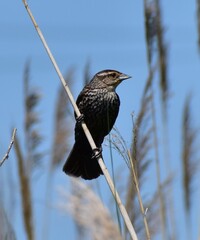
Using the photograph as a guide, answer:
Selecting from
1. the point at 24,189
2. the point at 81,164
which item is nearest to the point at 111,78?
the point at 81,164

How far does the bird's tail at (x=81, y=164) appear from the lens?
4.23m

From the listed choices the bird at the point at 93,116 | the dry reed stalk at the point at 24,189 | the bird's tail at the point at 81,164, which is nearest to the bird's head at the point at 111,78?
the bird at the point at 93,116

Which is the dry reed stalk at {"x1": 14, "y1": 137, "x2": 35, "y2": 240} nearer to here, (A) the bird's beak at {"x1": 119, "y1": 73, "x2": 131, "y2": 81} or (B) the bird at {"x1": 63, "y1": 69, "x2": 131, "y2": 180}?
(B) the bird at {"x1": 63, "y1": 69, "x2": 131, "y2": 180}

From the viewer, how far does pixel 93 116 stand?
445 centimetres

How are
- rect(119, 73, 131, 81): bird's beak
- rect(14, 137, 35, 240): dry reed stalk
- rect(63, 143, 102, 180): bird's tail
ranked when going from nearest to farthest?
rect(14, 137, 35, 240): dry reed stalk → rect(63, 143, 102, 180): bird's tail → rect(119, 73, 131, 81): bird's beak

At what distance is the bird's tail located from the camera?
13.9ft

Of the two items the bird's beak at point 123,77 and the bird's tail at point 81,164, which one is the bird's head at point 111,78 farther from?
the bird's tail at point 81,164

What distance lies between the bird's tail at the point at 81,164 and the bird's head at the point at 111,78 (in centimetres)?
49

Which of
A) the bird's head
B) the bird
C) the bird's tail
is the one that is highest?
the bird's head

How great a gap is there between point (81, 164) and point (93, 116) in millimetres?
338

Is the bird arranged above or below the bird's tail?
above

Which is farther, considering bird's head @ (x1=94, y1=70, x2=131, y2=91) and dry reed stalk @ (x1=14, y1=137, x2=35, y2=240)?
bird's head @ (x1=94, y1=70, x2=131, y2=91)

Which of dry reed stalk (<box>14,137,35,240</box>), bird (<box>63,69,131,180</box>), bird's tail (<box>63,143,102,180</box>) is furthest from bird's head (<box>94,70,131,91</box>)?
dry reed stalk (<box>14,137,35,240</box>)

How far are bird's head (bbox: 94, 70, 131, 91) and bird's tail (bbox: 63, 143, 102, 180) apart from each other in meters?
0.49
